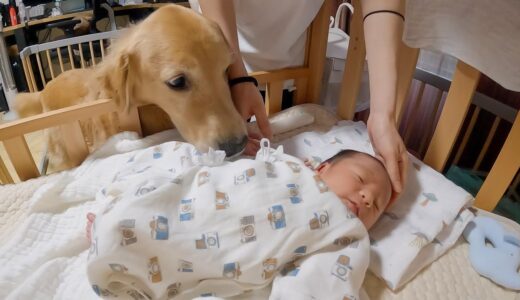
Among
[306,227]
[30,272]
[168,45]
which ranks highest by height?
[168,45]

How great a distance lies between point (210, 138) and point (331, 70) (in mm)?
604

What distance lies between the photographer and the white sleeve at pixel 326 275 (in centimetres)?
60

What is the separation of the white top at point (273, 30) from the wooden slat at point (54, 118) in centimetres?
45

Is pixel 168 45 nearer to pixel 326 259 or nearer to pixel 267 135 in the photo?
pixel 267 135

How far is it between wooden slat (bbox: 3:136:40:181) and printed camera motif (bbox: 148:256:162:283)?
0.44 meters

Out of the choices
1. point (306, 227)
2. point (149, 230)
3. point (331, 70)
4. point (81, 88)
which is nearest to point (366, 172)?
point (306, 227)

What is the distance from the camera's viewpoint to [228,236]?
2.11ft

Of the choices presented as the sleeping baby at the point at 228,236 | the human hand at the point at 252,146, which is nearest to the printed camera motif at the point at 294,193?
the sleeping baby at the point at 228,236

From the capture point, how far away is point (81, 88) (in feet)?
3.22

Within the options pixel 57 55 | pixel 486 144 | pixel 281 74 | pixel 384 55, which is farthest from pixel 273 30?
pixel 57 55

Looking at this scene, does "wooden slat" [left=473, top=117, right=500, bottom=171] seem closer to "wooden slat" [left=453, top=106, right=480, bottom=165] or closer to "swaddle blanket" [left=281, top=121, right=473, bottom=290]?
"wooden slat" [left=453, top=106, right=480, bottom=165]

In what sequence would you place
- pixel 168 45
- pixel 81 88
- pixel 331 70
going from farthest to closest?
1. pixel 331 70
2. pixel 81 88
3. pixel 168 45

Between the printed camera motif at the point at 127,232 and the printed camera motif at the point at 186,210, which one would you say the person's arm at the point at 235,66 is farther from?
the printed camera motif at the point at 127,232

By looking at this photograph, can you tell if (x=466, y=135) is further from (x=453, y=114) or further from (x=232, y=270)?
(x=232, y=270)
